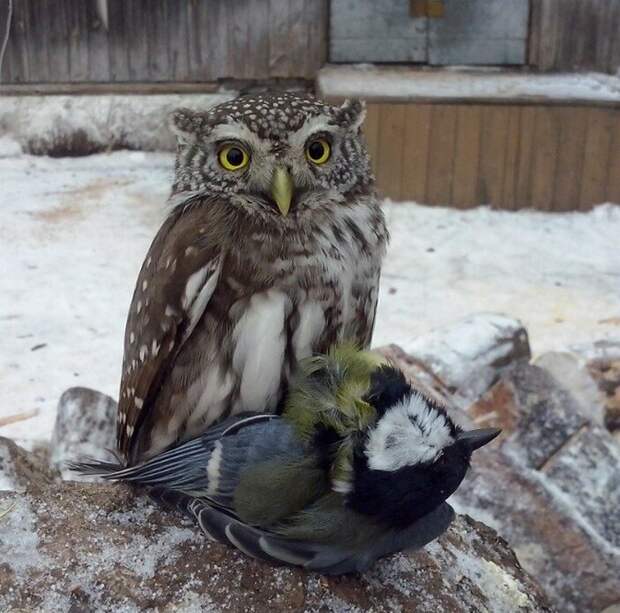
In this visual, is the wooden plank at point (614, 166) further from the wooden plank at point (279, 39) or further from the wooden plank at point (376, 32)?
the wooden plank at point (279, 39)

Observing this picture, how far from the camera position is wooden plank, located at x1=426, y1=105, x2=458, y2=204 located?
25.1ft

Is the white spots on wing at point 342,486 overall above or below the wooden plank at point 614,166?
above

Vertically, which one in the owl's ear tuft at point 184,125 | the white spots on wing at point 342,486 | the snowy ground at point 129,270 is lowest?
the snowy ground at point 129,270

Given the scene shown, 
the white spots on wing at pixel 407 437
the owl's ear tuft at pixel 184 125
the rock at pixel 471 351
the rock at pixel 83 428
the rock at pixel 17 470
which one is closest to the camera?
the white spots on wing at pixel 407 437

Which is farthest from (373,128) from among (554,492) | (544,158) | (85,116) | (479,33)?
(554,492)

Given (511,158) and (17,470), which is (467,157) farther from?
(17,470)

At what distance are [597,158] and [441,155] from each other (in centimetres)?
140

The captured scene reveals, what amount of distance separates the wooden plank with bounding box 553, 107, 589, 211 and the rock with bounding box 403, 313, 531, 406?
3557 mm

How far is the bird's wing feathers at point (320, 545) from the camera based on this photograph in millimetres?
1935

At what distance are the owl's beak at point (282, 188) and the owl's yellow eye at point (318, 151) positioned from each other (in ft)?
0.35

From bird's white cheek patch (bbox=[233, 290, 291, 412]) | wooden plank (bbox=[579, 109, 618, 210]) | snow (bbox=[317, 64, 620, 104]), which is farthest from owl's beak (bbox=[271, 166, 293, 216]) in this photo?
wooden plank (bbox=[579, 109, 618, 210])

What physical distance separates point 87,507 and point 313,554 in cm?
62

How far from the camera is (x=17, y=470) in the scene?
2947mm

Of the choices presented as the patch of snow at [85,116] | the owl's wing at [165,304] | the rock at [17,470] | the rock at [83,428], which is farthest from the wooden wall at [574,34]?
the owl's wing at [165,304]
